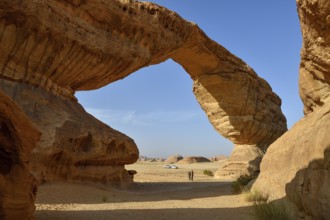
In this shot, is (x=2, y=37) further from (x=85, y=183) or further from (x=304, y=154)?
(x=304, y=154)

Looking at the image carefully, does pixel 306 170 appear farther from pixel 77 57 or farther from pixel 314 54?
pixel 77 57

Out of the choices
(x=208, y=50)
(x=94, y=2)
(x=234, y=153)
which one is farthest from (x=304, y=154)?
(x=234, y=153)

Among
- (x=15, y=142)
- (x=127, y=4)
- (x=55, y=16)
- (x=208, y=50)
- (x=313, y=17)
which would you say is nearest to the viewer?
(x=15, y=142)

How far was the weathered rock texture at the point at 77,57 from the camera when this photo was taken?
1074 cm

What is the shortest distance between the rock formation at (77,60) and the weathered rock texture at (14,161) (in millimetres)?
5431

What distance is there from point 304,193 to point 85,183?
8.53 metres

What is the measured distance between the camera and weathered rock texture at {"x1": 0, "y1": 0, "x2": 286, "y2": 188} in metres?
10.7

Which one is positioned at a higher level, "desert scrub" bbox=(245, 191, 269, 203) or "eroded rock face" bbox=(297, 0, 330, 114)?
"eroded rock face" bbox=(297, 0, 330, 114)

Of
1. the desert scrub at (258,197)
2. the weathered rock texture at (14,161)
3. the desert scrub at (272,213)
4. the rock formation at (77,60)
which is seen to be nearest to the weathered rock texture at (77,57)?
Answer: the rock formation at (77,60)

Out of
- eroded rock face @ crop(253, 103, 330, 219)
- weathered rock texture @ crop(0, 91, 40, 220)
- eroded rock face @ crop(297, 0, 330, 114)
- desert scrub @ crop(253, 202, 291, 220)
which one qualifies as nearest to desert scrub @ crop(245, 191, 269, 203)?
eroded rock face @ crop(253, 103, 330, 219)

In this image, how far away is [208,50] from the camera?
19234mm

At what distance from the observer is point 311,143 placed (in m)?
6.08

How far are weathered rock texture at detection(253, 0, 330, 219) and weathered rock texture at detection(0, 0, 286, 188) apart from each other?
692 centimetres

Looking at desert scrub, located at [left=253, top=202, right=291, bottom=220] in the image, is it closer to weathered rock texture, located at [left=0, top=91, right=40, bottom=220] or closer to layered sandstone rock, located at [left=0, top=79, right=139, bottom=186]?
weathered rock texture, located at [left=0, top=91, right=40, bottom=220]
